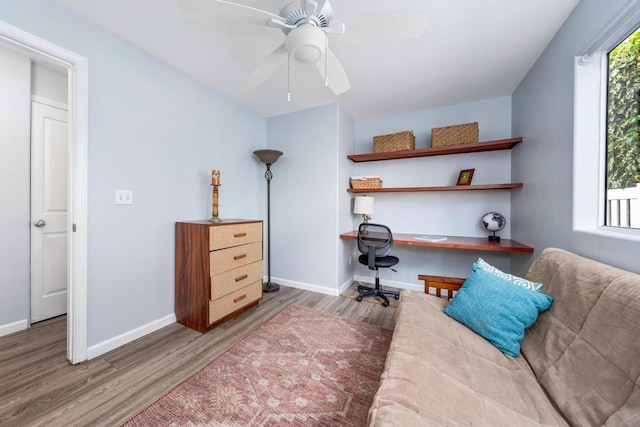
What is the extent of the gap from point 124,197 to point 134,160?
31 cm

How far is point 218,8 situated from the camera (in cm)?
112

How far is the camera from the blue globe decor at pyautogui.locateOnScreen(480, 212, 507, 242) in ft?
8.00

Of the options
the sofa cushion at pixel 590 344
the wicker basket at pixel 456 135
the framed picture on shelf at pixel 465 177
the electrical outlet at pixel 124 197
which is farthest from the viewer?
the framed picture on shelf at pixel 465 177

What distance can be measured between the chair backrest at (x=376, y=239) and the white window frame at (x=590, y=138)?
1.38 metres

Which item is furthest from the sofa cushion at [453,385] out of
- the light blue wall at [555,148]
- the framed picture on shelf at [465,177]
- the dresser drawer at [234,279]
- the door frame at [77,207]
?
the door frame at [77,207]

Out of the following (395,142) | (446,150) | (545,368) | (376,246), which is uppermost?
(395,142)

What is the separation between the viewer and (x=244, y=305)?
2266mm

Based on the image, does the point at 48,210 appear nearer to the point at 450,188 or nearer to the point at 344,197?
the point at 344,197

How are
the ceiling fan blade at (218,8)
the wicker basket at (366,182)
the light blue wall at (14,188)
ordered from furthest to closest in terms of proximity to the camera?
the wicker basket at (366,182)
the light blue wall at (14,188)
the ceiling fan blade at (218,8)

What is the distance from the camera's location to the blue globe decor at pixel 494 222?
2439mm

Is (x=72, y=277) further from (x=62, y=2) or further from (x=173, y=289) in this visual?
(x=62, y=2)

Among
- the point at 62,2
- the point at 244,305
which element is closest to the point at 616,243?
the point at 244,305

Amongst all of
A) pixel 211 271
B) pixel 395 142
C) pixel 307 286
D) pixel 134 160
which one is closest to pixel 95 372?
pixel 211 271

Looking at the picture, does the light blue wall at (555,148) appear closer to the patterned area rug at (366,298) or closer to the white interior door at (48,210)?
the patterned area rug at (366,298)
